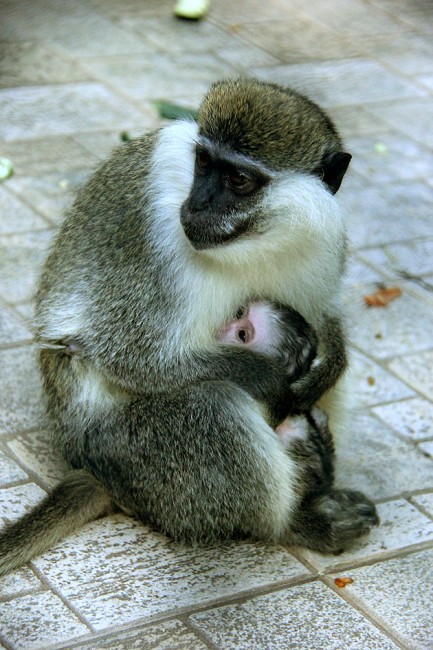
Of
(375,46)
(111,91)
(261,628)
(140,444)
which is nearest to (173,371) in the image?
(140,444)

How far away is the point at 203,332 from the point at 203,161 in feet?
1.99

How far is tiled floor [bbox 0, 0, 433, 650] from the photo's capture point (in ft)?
12.5

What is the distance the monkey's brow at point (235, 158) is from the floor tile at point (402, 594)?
1.50 m

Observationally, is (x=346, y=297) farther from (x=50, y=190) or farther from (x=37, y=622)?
(x=37, y=622)

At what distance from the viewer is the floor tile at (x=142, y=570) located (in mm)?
3805

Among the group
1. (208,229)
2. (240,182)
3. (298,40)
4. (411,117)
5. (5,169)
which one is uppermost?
(240,182)

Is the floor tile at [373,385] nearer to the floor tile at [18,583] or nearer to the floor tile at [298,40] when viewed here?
the floor tile at [18,583]

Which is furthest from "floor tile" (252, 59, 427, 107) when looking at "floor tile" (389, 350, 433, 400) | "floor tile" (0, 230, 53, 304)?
"floor tile" (389, 350, 433, 400)

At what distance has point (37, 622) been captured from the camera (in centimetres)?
365

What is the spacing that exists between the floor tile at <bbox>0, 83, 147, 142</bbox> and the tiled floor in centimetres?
1

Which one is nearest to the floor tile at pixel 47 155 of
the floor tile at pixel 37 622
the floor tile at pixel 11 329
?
the floor tile at pixel 11 329

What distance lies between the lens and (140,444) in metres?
4.08

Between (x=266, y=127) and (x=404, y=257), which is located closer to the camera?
(x=266, y=127)

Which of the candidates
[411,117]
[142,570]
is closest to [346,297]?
[142,570]
